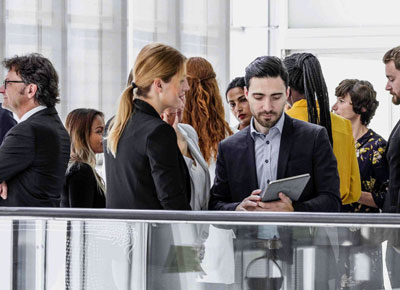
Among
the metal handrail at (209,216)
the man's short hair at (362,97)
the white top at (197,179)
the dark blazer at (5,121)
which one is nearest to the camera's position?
the metal handrail at (209,216)

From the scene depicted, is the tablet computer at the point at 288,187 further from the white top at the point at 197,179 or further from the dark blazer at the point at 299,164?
the white top at the point at 197,179


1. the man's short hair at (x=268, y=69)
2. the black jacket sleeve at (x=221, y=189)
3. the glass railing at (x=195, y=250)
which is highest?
the man's short hair at (x=268, y=69)

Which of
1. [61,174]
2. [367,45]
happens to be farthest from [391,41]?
[61,174]

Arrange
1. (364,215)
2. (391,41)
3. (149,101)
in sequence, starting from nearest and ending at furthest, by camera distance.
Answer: (364,215) → (149,101) → (391,41)

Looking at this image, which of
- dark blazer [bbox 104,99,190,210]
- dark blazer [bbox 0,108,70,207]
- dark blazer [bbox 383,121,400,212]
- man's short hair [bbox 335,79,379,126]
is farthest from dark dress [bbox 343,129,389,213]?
dark blazer [bbox 0,108,70,207]

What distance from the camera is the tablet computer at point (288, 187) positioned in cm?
322

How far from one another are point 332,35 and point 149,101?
21.7 ft

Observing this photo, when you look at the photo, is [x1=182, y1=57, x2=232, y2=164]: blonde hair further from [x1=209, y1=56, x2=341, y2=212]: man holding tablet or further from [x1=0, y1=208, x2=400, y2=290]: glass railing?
[x1=0, y1=208, x2=400, y2=290]: glass railing

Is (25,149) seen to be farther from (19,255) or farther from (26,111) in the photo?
(19,255)

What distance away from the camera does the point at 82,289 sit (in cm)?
350

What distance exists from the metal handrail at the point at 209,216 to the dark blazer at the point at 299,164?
26 centimetres

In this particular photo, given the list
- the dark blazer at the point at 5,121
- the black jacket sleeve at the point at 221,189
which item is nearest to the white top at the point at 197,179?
the black jacket sleeve at the point at 221,189

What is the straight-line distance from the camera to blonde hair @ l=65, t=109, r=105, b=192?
487 cm

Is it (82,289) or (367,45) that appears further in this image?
(367,45)
